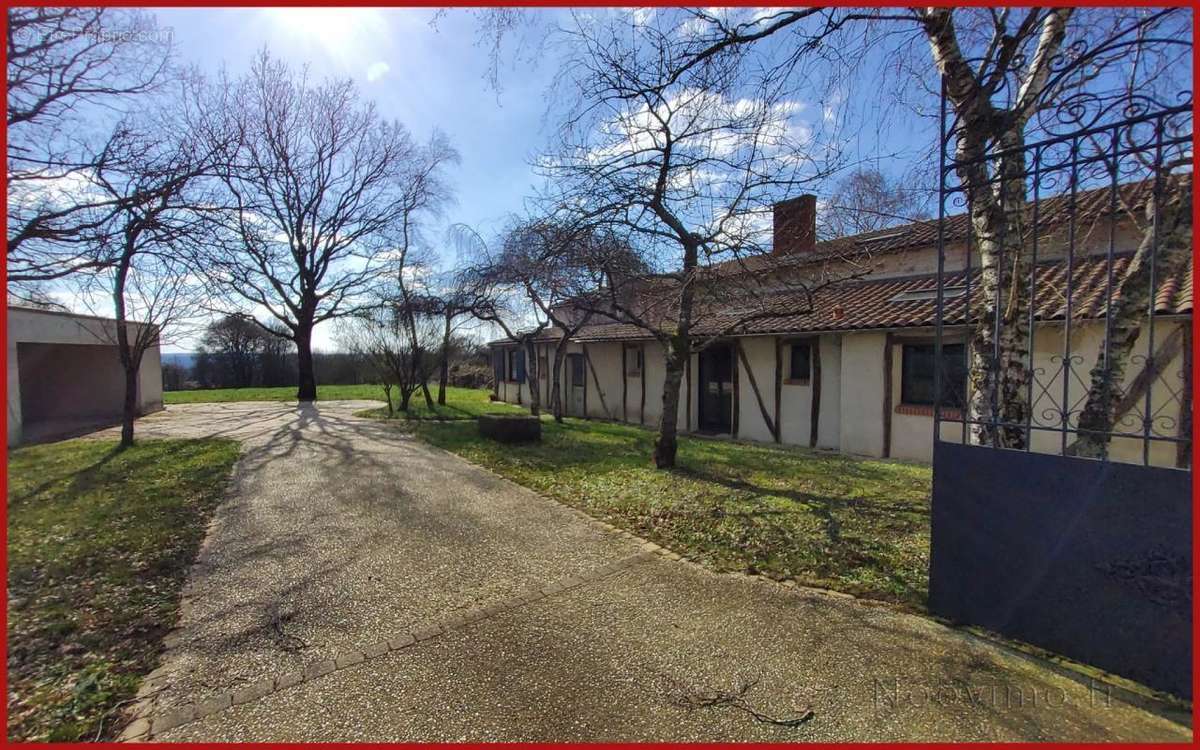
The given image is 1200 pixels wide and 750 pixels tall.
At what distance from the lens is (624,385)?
1507 centimetres

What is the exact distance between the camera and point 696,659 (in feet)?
8.29

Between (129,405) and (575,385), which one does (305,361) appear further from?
(129,405)

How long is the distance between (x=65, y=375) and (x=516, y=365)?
13892mm

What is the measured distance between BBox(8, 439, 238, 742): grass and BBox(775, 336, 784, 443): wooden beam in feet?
32.1

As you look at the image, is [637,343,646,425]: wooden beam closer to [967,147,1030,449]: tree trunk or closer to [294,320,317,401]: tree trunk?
[967,147,1030,449]: tree trunk

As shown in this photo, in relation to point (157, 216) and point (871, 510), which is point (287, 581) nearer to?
point (157, 216)

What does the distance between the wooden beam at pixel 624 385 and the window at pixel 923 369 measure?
7.75 meters

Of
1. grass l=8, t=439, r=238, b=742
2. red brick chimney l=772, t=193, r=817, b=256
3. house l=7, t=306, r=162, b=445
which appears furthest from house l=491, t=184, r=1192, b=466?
house l=7, t=306, r=162, b=445

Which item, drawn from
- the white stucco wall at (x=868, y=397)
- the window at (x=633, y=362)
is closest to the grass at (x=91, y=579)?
the white stucco wall at (x=868, y=397)

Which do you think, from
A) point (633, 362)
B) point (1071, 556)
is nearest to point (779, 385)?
point (633, 362)

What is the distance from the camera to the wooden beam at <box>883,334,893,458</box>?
8.68 meters

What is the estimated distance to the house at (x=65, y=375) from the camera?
402 inches

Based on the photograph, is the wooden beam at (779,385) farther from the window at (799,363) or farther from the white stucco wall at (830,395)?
the white stucco wall at (830,395)

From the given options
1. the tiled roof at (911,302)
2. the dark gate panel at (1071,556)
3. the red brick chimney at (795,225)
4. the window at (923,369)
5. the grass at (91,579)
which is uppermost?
the red brick chimney at (795,225)
